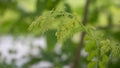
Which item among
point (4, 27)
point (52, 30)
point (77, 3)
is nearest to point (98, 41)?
point (52, 30)

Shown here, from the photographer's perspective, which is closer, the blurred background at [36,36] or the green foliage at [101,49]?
the green foliage at [101,49]

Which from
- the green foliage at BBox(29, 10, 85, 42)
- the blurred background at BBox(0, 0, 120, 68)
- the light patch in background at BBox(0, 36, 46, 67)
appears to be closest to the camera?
the green foliage at BBox(29, 10, 85, 42)

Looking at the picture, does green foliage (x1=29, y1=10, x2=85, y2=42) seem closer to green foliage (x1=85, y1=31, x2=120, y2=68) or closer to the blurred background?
green foliage (x1=85, y1=31, x2=120, y2=68)

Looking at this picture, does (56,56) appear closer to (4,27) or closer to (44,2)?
(44,2)

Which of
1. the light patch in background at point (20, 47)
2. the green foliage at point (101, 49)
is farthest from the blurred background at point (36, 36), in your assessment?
the green foliage at point (101, 49)

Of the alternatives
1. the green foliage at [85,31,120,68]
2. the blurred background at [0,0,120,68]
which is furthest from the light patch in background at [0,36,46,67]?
the green foliage at [85,31,120,68]

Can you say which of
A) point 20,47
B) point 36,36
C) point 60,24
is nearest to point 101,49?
point 60,24

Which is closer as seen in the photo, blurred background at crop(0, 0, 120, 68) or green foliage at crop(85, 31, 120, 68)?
green foliage at crop(85, 31, 120, 68)

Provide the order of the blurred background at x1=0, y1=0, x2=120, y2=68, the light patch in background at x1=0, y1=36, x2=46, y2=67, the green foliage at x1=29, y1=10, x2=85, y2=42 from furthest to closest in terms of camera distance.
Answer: the light patch in background at x1=0, y1=36, x2=46, y2=67
the blurred background at x1=0, y1=0, x2=120, y2=68
the green foliage at x1=29, y1=10, x2=85, y2=42

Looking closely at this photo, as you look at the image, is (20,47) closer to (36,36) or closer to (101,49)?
(36,36)

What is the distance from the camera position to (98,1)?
1500mm

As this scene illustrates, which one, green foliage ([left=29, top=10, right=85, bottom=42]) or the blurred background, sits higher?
the blurred background

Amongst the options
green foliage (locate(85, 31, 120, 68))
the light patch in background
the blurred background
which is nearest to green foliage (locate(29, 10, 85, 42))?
green foliage (locate(85, 31, 120, 68))

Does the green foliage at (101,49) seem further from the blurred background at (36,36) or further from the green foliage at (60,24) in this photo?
the blurred background at (36,36)
